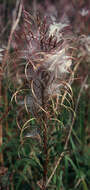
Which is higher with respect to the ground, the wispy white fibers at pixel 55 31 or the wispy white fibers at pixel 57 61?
the wispy white fibers at pixel 55 31

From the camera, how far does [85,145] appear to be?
2.26 meters

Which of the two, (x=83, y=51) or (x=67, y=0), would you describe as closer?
(x=83, y=51)

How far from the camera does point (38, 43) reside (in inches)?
47.9

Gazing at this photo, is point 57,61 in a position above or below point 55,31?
below

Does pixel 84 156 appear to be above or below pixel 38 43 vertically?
below

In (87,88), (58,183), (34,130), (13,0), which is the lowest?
(58,183)

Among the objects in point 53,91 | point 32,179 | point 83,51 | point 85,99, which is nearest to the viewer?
point 53,91

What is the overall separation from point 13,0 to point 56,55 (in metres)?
3.85

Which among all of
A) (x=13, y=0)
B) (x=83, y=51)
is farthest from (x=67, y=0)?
(x=83, y=51)

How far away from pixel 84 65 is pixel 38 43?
141 centimetres


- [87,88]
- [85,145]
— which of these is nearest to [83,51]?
[87,88]

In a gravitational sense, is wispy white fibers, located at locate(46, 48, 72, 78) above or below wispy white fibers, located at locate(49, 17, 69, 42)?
below

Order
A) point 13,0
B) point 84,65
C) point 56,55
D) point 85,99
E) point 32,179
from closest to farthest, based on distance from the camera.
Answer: point 56,55 → point 32,179 → point 85,99 → point 84,65 → point 13,0

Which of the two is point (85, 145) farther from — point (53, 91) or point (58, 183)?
point (53, 91)
